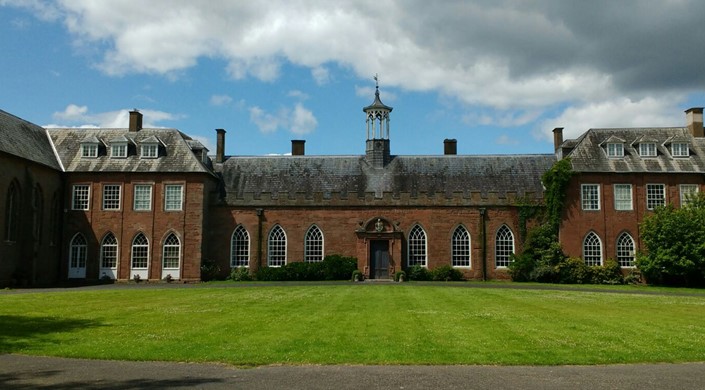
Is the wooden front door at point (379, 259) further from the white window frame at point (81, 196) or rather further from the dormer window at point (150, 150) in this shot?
the white window frame at point (81, 196)

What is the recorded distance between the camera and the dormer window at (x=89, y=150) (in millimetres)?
43531

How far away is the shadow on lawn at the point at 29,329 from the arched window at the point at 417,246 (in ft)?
92.9

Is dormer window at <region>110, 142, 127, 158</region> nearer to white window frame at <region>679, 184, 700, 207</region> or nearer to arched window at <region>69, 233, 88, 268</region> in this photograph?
arched window at <region>69, 233, 88, 268</region>

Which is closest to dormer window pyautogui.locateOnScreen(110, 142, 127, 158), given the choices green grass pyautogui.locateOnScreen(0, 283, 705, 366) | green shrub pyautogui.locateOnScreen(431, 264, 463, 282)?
green grass pyautogui.locateOnScreen(0, 283, 705, 366)

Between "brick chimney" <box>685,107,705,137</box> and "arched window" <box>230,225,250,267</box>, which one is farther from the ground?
"brick chimney" <box>685,107,705,137</box>

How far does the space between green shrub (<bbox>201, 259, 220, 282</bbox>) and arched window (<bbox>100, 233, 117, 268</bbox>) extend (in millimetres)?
6195

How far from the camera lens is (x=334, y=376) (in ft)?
34.2

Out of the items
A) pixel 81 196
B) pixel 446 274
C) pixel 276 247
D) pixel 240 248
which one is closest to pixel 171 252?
pixel 240 248

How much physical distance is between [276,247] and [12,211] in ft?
56.5

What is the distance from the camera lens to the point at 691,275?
3828cm

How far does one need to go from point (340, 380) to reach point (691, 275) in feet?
118

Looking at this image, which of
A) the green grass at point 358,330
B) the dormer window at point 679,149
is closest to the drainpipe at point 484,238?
the dormer window at point 679,149

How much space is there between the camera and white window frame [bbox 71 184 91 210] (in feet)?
139

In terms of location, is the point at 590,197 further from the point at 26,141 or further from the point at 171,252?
the point at 26,141
